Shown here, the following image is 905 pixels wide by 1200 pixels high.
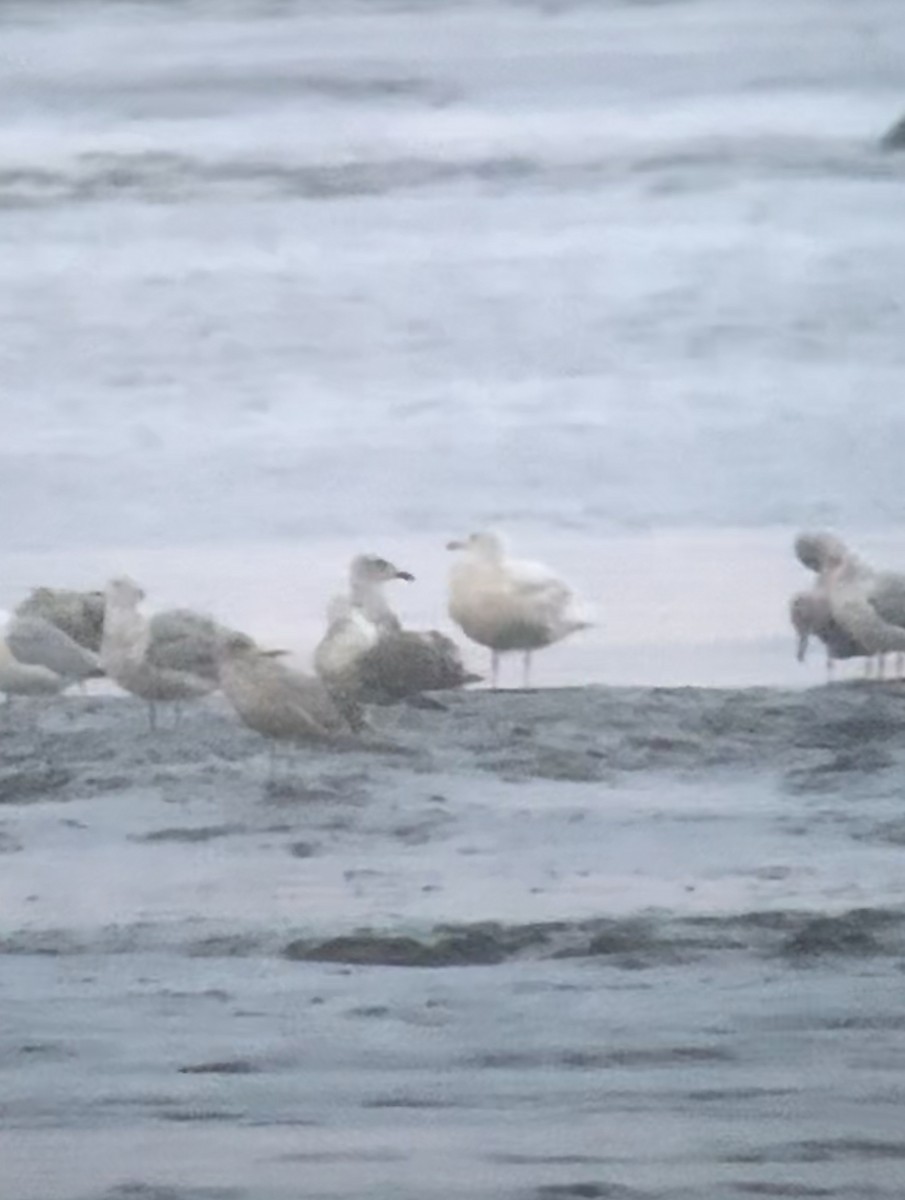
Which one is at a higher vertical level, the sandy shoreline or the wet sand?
the sandy shoreline

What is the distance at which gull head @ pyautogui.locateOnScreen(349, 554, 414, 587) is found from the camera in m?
2.68

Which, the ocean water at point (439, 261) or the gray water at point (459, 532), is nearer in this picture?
the gray water at point (459, 532)

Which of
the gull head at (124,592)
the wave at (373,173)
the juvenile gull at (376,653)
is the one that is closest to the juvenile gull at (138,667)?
the gull head at (124,592)

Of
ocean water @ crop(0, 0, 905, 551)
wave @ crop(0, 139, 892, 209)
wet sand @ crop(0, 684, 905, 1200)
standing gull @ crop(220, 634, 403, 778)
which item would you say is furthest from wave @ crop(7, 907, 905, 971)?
wave @ crop(0, 139, 892, 209)

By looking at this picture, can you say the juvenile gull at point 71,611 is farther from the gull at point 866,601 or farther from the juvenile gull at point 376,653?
the gull at point 866,601

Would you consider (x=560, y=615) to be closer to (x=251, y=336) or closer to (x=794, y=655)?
(x=794, y=655)

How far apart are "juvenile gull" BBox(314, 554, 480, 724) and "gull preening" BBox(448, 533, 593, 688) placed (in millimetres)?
40

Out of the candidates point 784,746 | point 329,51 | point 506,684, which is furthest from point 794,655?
point 329,51

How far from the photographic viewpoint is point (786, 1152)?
2.55 metres

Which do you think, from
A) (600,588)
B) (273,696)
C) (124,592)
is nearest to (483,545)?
(600,588)

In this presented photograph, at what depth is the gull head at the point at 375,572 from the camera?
268 centimetres

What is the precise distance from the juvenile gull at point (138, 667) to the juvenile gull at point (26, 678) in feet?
0.19

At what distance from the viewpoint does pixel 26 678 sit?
2.68 meters

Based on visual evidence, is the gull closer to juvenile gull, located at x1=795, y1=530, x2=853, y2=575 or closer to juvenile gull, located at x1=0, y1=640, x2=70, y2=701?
juvenile gull, located at x1=795, y1=530, x2=853, y2=575
